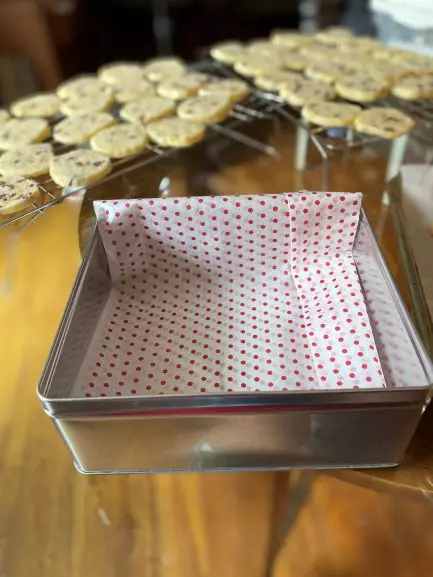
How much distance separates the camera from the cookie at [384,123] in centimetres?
90

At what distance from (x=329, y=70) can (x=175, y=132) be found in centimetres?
40

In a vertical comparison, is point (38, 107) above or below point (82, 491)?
above

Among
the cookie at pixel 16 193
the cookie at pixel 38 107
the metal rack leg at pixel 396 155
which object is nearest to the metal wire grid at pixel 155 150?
the cookie at pixel 16 193

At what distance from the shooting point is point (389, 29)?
129cm

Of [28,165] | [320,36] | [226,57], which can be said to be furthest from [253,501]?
[320,36]

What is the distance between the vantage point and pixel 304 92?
1.01m

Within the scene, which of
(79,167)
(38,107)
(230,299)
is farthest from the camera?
(38,107)

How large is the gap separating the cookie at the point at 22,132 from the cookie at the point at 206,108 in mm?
248

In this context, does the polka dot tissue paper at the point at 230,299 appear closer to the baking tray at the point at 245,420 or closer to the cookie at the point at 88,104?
the baking tray at the point at 245,420

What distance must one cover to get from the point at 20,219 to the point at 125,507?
41 cm

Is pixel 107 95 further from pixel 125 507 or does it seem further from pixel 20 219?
pixel 125 507

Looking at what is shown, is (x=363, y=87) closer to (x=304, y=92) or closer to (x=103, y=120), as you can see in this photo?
(x=304, y=92)

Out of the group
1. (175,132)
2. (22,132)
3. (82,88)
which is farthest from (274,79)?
(22,132)

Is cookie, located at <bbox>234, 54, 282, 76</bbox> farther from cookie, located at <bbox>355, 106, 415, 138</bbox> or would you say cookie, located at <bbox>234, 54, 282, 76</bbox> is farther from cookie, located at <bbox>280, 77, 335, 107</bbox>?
cookie, located at <bbox>355, 106, 415, 138</bbox>
